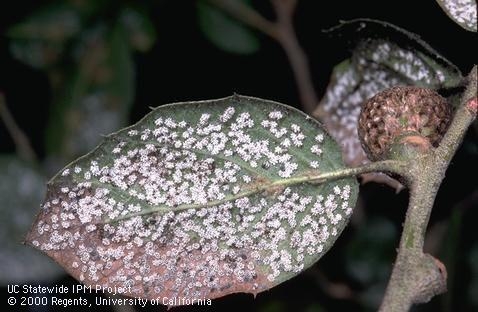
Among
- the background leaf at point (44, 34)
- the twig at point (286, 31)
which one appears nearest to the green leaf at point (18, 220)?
the background leaf at point (44, 34)

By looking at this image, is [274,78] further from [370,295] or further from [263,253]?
[263,253]

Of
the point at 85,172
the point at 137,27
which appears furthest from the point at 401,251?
the point at 137,27

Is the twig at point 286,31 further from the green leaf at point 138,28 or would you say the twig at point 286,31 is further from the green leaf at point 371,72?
the green leaf at point 371,72

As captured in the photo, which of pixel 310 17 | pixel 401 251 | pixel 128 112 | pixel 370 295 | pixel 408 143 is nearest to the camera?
pixel 401 251

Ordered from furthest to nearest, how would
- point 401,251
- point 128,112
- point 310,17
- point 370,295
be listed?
point 370,295 → point 310,17 → point 128,112 → point 401,251

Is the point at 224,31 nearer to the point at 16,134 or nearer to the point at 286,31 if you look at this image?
A: the point at 286,31

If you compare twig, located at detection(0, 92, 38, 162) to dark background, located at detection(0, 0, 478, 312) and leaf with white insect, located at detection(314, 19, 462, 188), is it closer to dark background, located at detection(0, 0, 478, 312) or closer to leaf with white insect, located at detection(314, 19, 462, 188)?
dark background, located at detection(0, 0, 478, 312)
